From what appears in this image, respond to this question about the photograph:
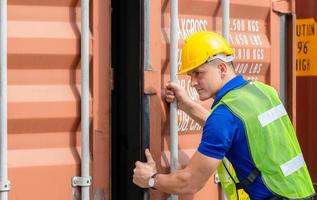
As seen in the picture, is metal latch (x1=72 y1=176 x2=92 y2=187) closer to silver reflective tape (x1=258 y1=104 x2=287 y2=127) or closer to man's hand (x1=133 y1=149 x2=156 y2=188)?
man's hand (x1=133 y1=149 x2=156 y2=188)

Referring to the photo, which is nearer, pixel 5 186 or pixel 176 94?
pixel 5 186

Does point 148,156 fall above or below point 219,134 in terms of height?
below

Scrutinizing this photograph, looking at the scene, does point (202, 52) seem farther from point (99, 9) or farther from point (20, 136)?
point (20, 136)

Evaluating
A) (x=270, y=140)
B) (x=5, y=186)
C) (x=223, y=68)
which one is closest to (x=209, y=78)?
(x=223, y=68)

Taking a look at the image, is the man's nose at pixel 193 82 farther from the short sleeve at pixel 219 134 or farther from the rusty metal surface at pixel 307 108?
the rusty metal surface at pixel 307 108

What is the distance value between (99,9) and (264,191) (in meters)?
1.15

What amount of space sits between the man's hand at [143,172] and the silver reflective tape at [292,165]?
617 mm

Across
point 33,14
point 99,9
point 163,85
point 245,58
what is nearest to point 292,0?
point 245,58

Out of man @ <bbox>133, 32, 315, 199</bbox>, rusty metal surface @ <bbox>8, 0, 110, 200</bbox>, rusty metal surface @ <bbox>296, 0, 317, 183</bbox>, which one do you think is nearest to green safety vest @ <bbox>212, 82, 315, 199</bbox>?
man @ <bbox>133, 32, 315, 199</bbox>

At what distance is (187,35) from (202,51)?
0.42 metres

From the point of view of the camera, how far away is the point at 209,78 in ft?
10.9

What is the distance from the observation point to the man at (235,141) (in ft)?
10.5

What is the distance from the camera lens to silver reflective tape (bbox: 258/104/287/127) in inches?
129

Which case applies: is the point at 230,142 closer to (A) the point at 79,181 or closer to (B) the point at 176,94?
(B) the point at 176,94
